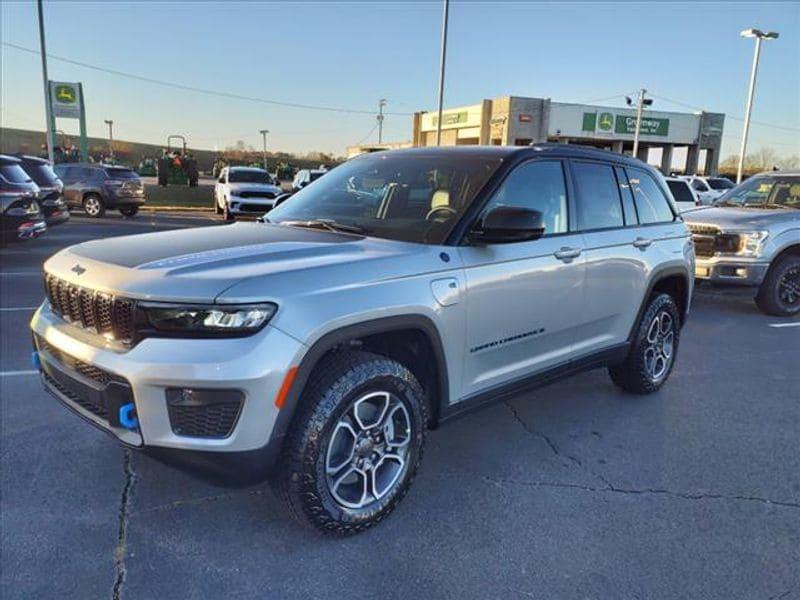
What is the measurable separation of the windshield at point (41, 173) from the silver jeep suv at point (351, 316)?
10.7 metres

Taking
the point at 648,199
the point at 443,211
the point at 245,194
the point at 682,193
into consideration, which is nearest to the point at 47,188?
the point at 245,194

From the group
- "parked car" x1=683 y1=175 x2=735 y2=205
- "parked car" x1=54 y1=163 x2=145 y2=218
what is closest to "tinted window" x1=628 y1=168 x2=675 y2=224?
"parked car" x1=54 y1=163 x2=145 y2=218

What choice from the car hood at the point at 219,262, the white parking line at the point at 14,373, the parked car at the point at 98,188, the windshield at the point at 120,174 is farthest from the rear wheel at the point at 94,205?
the car hood at the point at 219,262

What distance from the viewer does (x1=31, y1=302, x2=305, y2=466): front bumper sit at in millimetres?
2359

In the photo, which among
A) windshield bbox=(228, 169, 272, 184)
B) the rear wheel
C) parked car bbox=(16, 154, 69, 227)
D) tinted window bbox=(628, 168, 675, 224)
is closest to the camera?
tinted window bbox=(628, 168, 675, 224)

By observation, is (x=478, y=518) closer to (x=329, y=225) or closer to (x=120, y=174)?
(x=329, y=225)

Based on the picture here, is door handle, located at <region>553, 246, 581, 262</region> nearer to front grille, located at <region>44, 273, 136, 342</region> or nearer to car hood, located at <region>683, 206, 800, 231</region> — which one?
front grille, located at <region>44, 273, 136, 342</region>

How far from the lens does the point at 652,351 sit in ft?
16.2

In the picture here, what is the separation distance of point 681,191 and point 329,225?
13.6 meters

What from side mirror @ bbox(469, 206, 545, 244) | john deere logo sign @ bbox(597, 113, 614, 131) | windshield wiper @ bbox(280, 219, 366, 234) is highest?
john deere logo sign @ bbox(597, 113, 614, 131)

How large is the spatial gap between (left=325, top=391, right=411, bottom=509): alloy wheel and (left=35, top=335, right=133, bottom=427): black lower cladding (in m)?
0.89

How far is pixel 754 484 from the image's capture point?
11.7 feet

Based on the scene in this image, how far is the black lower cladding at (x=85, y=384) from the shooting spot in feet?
8.18

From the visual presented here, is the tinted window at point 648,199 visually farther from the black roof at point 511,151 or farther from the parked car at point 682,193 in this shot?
the parked car at point 682,193
